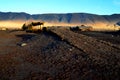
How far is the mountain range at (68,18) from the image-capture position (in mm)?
176750

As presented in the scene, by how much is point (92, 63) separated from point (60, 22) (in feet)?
534

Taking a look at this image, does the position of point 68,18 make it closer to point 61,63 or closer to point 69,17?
point 69,17

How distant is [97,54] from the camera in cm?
1780

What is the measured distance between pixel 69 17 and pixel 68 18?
1.79m

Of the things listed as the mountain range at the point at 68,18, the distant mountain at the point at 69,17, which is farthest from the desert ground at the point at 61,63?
the distant mountain at the point at 69,17

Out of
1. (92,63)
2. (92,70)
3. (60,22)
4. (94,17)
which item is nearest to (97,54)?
(92,63)

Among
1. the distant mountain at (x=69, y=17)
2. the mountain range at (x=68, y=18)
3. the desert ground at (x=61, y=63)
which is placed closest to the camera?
the desert ground at (x=61, y=63)

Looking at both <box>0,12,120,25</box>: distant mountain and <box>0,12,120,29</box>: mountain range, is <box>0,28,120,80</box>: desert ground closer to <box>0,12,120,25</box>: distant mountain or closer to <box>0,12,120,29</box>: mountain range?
<box>0,12,120,29</box>: mountain range

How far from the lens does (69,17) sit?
18912 cm

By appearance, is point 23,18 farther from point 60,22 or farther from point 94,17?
point 94,17

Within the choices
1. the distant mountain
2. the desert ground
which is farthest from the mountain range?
the desert ground

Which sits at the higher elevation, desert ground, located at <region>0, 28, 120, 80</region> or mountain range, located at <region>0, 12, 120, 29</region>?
desert ground, located at <region>0, 28, 120, 80</region>

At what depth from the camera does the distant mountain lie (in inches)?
7013

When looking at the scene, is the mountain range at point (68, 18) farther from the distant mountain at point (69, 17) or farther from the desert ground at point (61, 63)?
the desert ground at point (61, 63)
